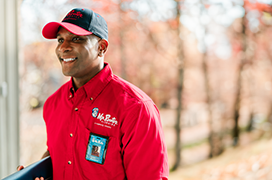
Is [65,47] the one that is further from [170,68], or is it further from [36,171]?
[170,68]

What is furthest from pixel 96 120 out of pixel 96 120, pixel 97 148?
pixel 97 148

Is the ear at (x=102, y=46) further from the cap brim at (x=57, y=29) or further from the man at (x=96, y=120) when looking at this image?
the cap brim at (x=57, y=29)

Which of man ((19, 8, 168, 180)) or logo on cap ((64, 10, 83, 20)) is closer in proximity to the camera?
man ((19, 8, 168, 180))

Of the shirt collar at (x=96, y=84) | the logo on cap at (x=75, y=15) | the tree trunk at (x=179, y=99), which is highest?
the logo on cap at (x=75, y=15)

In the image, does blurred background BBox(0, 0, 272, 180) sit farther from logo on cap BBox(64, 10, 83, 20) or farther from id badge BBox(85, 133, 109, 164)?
id badge BBox(85, 133, 109, 164)

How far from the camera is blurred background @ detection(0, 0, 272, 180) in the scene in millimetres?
2754

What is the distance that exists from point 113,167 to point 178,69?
2252 mm

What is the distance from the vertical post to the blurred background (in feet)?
1.58

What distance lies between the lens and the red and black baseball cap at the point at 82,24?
1065mm

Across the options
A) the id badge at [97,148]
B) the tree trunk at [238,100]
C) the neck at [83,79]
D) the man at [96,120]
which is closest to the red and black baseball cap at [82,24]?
the man at [96,120]

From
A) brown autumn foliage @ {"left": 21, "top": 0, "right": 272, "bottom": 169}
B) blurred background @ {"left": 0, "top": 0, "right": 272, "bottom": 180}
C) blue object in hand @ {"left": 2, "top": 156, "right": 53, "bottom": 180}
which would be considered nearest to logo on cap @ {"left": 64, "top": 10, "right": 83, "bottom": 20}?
blue object in hand @ {"left": 2, "top": 156, "right": 53, "bottom": 180}

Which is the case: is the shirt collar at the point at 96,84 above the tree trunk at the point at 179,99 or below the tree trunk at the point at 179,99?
above

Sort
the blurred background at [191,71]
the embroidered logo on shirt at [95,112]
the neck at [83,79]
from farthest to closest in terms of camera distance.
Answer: the blurred background at [191,71] < the neck at [83,79] < the embroidered logo on shirt at [95,112]

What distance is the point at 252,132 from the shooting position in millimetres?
2910
